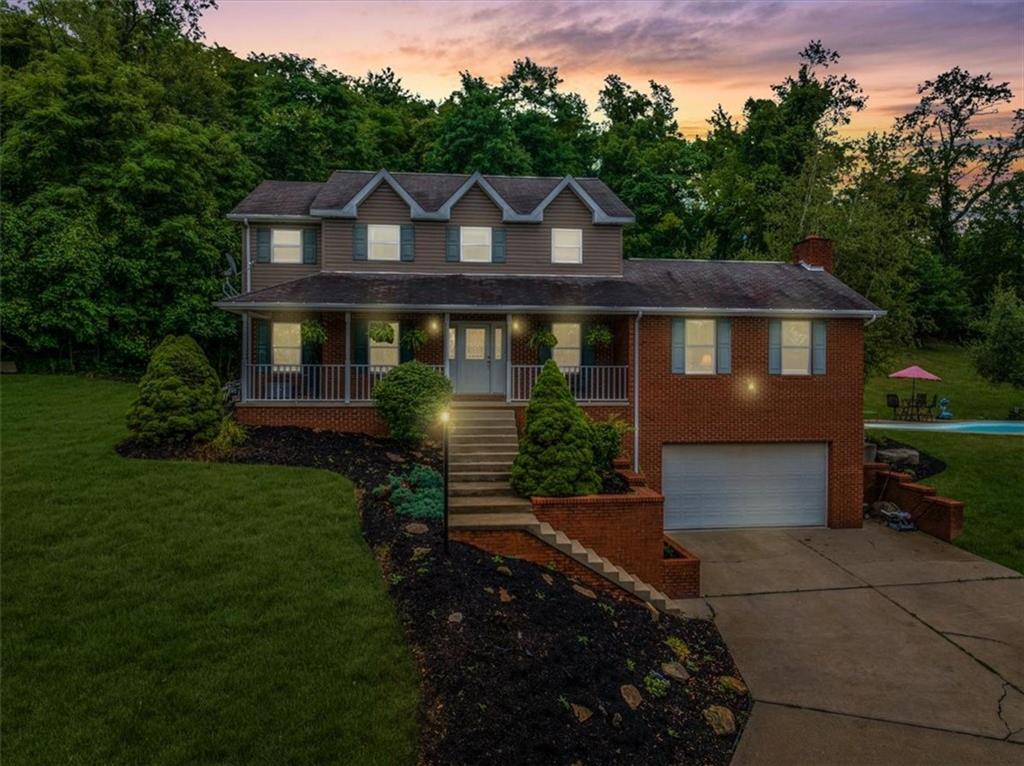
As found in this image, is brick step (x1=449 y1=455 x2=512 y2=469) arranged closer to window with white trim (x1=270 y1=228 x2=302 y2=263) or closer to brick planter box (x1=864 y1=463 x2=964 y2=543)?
window with white trim (x1=270 y1=228 x2=302 y2=263)

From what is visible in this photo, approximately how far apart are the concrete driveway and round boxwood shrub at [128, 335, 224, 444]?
10.9 m

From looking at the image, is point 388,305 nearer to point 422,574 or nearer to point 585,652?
point 422,574

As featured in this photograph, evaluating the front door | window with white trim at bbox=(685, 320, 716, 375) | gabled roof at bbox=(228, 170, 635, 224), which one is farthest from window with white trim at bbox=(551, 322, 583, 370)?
gabled roof at bbox=(228, 170, 635, 224)

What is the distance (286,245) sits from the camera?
17281mm

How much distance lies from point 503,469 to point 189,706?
23.8 ft

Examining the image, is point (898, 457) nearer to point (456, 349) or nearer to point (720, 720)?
point (456, 349)

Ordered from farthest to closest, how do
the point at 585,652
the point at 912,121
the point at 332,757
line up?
the point at 912,121 < the point at 585,652 < the point at 332,757

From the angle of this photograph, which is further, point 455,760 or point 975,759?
point 975,759

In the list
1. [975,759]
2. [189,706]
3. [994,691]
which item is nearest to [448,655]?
[189,706]

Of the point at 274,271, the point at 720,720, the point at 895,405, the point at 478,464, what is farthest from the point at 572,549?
the point at 895,405

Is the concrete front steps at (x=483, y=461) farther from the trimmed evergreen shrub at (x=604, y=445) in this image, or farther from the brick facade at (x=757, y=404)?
the brick facade at (x=757, y=404)

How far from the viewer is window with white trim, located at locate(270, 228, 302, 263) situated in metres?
17.2

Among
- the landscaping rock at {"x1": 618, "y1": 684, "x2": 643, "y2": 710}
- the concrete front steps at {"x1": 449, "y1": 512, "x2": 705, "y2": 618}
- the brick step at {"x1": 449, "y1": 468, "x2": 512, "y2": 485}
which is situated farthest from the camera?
the brick step at {"x1": 449, "y1": 468, "x2": 512, "y2": 485}

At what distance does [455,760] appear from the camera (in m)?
4.59
